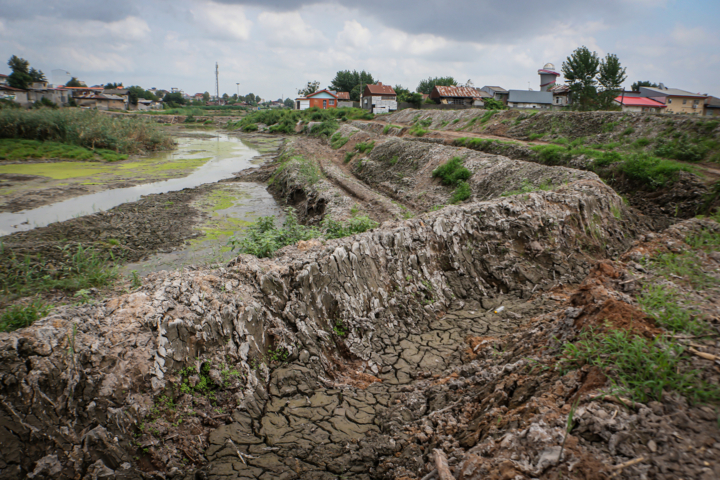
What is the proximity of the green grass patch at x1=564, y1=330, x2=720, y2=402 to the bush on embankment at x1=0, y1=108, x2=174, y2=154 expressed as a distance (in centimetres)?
3208

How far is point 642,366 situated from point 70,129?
33529mm

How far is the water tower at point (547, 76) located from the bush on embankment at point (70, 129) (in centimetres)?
6169

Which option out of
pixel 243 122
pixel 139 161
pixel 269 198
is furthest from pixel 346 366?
pixel 243 122

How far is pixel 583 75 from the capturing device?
107ft

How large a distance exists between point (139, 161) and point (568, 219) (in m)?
28.2

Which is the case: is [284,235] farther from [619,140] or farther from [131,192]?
[619,140]

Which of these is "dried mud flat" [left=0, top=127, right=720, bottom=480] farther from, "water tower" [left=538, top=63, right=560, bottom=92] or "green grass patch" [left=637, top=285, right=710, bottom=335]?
"water tower" [left=538, top=63, right=560, bottom=92]

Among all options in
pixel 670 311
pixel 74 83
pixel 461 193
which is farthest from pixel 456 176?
pixel 74 83

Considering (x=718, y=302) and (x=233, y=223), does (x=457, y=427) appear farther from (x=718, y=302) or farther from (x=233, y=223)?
(x=233, y=223)

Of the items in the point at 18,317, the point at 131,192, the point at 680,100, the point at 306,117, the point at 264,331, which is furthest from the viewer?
the point at 306,117

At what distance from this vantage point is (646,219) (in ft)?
35.6

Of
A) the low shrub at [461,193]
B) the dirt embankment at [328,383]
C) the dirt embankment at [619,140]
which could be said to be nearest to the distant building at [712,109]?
the dirt embankment at [619,140]

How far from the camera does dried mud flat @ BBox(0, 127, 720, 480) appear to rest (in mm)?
2705

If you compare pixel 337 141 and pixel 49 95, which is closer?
pixel 337 141
